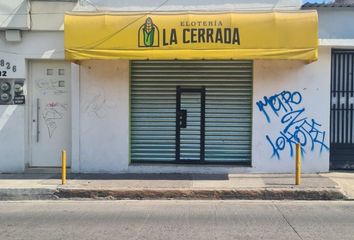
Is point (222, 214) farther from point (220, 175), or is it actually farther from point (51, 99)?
point (51, 99)

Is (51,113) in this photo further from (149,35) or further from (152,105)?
(149,35)

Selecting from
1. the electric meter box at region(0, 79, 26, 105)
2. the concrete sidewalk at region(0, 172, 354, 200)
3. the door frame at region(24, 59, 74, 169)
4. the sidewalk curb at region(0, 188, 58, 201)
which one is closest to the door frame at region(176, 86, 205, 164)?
the concrete sidewalk at region(0, 172, 354, 200)

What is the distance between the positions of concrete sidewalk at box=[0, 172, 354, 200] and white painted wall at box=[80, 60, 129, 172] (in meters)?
1.20

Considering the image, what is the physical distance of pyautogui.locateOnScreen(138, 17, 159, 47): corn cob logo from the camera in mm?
11719

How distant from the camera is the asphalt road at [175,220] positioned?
767cm

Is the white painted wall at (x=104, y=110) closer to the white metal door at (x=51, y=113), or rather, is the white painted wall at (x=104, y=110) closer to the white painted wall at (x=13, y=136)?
the white metal door at (x=51, y=113)

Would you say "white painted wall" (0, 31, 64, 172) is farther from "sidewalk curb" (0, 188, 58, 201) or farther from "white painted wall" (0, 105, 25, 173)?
"sidewalk curb" (0, 188, 58, 201)

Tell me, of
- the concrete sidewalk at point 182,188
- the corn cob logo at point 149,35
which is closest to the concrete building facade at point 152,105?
the concrete sidewalk at point 182,188

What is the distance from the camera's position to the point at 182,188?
35.8ft

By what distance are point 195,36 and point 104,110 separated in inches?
124

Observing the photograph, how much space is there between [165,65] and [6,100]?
4.17 metres

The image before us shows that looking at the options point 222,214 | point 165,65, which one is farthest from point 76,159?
point 222,214

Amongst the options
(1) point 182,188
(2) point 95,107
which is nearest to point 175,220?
(1) point 182,188

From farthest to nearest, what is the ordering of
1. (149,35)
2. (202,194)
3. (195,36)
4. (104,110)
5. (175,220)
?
(104,110) → (149,35) → (195,36) → (202,194) → (175,220)
